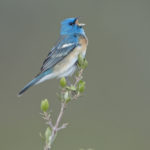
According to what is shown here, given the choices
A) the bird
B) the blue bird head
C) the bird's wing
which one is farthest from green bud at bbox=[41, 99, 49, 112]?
the blue bird head

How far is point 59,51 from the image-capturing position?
4867 millimetres

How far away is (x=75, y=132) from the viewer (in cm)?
773

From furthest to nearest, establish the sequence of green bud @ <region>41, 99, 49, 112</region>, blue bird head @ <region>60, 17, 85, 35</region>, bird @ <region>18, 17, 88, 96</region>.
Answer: blue bird head @ <region>60, 17, 85, 35</region>, bird @ <region>18, 17, 88, 96</region>, green bud @ <region>41, 99, 49, 112</region>

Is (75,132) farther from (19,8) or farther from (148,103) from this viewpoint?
(19,8)

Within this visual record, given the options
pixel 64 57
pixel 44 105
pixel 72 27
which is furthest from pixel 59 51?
pixel 44 105

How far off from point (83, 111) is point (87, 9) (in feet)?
9.97

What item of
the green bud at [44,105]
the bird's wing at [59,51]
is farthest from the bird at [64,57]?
the green bud at [44,105]

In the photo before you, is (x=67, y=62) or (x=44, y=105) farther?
(x=67, y=62)

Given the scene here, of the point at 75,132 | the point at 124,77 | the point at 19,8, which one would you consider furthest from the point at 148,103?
the point at 19,8

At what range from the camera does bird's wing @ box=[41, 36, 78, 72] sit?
4.77 metres

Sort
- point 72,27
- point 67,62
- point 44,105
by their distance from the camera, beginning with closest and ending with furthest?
point 44,105 < point 67,62 < point 72,27

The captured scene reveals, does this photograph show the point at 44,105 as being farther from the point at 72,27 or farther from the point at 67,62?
the point at 72,27

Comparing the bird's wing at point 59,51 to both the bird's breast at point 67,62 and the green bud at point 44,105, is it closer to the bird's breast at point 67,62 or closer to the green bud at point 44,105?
the bird's breast at point 67,62

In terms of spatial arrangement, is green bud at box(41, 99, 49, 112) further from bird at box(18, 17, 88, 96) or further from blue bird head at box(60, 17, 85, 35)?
blue bird head at box(60, 17, 85, 35)
